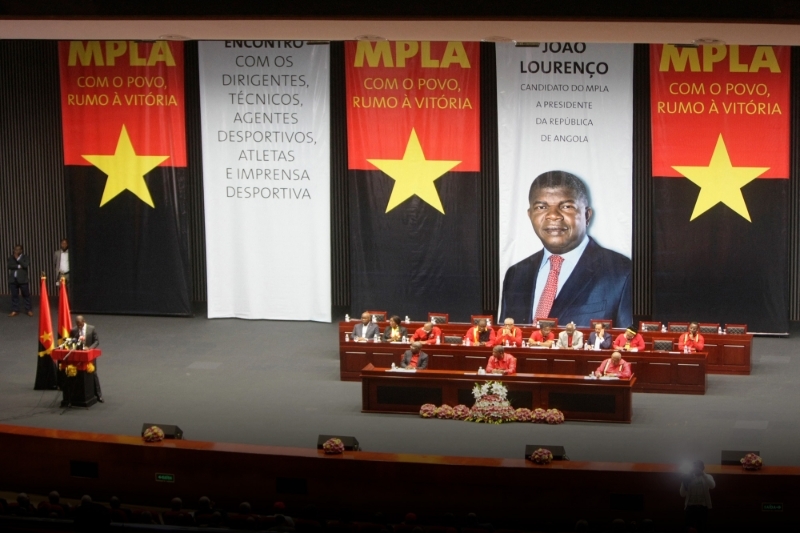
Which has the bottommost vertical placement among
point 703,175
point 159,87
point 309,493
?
point 309,493

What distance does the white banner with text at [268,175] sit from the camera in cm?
1914

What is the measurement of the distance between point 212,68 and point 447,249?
5318 mm

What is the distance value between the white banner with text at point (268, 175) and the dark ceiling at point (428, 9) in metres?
12.6

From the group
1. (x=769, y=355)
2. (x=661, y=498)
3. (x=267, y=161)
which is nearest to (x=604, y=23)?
(x=661, y=498)

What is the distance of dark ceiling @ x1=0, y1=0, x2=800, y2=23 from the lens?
6051mm

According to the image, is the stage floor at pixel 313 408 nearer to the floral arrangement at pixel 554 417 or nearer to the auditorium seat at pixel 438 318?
the floral arrangement at pixel 554 417

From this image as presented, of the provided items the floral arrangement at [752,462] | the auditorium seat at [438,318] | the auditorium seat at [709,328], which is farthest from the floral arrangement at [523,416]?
the auditorium seat at [709,328]

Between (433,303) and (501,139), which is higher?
(501,139)

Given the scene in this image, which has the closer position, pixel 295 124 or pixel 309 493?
pixel 309 493

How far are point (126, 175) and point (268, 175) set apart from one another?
2.83 meters

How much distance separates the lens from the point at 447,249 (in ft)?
62.6

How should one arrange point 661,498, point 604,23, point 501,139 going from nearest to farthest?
1. point 604,23
2. point 661,498
3. point 501,139

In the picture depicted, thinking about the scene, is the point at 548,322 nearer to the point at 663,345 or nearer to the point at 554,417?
the point at 663,345

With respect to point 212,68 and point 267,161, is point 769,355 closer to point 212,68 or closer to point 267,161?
point 267,161
